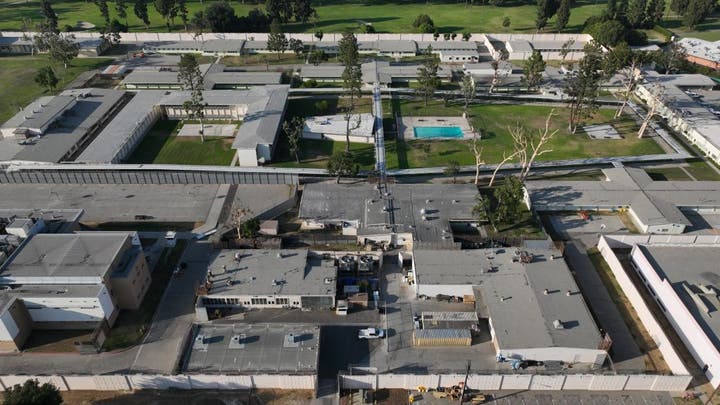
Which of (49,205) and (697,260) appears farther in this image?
(49,205)

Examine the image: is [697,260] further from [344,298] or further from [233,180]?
[233,180]

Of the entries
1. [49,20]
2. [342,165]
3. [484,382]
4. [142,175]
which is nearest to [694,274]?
[484,382]

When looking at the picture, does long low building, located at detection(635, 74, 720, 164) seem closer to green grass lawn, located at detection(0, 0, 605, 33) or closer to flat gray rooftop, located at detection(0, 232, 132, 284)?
green grass lawn, located at detection(0, 0, 605, 33)

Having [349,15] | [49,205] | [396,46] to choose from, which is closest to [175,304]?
[49,205]

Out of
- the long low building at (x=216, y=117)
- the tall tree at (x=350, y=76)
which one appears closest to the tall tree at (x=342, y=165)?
the tall tree at (x=350, y=76)

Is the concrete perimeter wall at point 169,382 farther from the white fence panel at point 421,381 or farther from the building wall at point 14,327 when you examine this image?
the white fence panel at point 421,381

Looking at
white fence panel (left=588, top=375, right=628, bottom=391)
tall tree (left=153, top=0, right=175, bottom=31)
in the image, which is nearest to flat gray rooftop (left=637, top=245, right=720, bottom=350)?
white fence panel (left=588, top=375, right=628, bottom=391)
